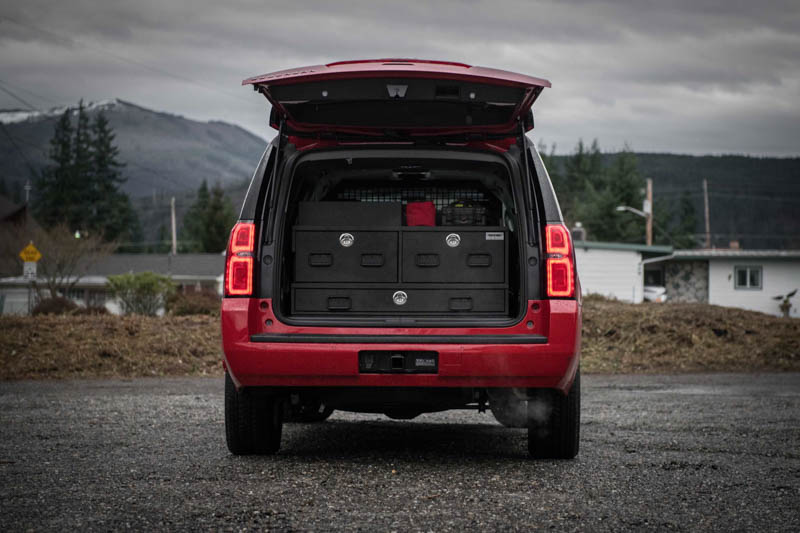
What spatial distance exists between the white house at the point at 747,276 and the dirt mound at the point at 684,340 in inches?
972

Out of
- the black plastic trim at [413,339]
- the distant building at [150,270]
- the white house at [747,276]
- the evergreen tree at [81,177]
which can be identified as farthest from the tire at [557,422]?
the evergreen tree at [81,177]

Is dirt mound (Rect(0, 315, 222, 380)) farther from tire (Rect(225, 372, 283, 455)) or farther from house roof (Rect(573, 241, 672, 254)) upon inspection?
house roof (Rect(573, 241, 672, 254))

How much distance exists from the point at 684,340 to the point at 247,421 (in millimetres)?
13120

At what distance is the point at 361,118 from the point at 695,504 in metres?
2.84

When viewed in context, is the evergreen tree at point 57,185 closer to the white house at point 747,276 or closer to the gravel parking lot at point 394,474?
the white house at point 747,276

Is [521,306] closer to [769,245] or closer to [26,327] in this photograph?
[26,327]

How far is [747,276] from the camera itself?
43.0 m

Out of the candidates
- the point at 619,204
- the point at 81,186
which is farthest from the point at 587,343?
the point at 81,186

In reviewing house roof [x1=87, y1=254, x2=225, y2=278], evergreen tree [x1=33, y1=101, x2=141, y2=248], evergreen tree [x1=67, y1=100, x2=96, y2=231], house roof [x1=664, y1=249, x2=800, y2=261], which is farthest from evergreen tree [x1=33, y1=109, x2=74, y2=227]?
house roof [x1=664, y1=249, x2=800, y2=261]

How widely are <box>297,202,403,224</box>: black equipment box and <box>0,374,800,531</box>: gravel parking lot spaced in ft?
4.73

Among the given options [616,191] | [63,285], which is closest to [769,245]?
[616,191]

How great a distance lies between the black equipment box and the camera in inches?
223

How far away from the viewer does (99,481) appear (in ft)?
15.4

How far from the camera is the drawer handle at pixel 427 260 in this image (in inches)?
216
